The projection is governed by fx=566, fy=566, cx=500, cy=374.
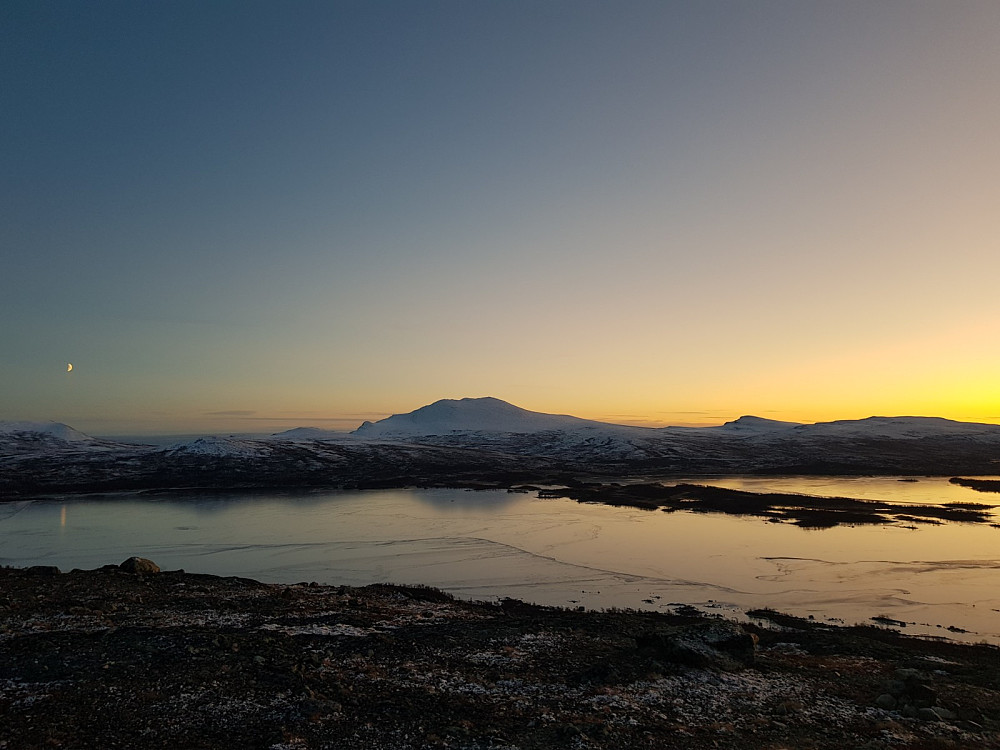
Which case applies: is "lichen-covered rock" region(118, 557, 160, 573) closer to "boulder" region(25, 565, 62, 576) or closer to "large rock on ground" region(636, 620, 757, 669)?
"boulder" region(25, 565, 62, 576)

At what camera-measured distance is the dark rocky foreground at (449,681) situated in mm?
13094

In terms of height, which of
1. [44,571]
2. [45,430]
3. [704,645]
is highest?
[45,430]

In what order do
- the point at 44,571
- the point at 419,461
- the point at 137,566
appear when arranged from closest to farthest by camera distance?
the point at 44,571
the point at 137,566
the point at 419,461

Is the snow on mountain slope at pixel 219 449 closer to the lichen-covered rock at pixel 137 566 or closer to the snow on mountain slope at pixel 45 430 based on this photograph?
the snow on mountain slope at pixel 45 430

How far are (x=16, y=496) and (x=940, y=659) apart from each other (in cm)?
9596

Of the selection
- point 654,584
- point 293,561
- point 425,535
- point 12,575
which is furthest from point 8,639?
point 425,535

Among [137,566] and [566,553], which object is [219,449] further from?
[566,553]

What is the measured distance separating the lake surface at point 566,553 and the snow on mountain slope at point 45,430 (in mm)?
100397

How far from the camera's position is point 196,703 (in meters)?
14.1

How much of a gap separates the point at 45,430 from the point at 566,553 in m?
170

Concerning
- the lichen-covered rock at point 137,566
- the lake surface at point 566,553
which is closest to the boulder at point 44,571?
the lichen-covered rock at point 137,566

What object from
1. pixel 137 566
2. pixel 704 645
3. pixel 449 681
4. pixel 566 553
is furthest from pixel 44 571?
pixel 704 645

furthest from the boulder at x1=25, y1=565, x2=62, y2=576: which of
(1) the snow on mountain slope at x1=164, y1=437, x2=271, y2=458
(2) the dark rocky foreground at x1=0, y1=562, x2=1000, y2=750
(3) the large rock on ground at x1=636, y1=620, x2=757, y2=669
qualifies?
(1) the snow on mountain slope at x1=164, y1=437, x2=271, y2=458

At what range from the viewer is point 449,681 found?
16.4m
